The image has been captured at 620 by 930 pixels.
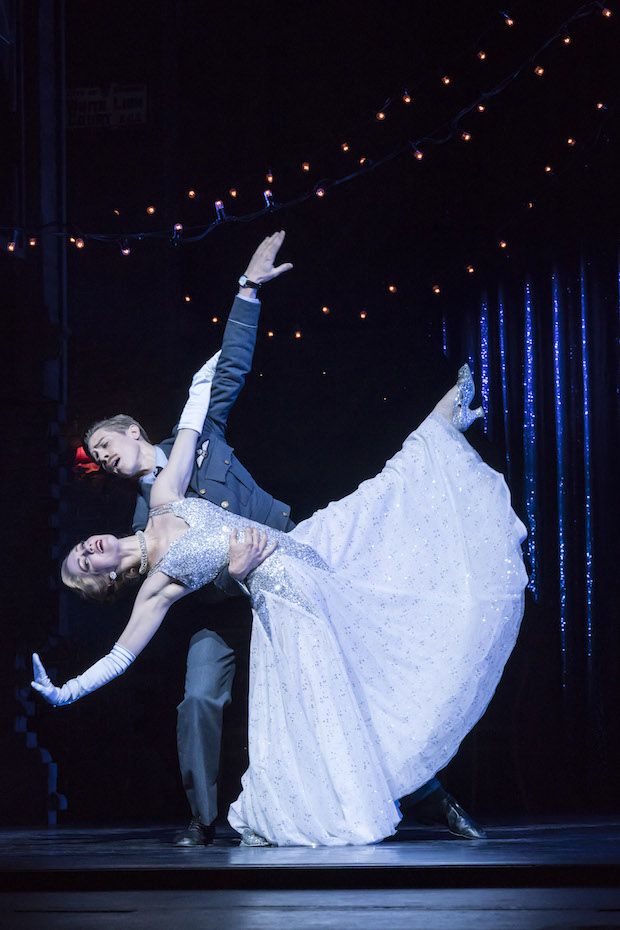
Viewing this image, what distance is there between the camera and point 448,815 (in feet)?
12.1

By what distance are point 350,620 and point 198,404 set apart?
2.94 ft

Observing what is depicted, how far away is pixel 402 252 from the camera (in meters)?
5.33

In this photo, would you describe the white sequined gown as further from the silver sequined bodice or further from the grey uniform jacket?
the grey uniform jacket

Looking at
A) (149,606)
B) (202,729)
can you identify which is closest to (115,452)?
(149,606)

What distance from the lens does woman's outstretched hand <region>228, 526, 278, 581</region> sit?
12.2 ft

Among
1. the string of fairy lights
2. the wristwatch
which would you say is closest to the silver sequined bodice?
the wristwatch

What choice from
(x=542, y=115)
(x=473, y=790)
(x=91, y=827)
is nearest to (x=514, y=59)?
(x=542, y=115)

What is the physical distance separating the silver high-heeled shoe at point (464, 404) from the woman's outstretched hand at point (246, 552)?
33.6 inches

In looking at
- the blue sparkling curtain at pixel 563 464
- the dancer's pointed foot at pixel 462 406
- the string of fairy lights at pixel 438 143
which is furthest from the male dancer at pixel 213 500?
the blue sparkling curtain at pixel 563 464

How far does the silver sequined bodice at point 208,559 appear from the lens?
12.3 feet

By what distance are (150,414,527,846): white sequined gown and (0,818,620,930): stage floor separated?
213mm

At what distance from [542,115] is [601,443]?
1409 mm

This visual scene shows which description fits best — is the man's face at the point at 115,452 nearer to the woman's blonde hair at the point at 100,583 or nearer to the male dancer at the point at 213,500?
the male dancer at the point at 213,500

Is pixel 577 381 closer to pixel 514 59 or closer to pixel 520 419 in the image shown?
pixel 520 419
